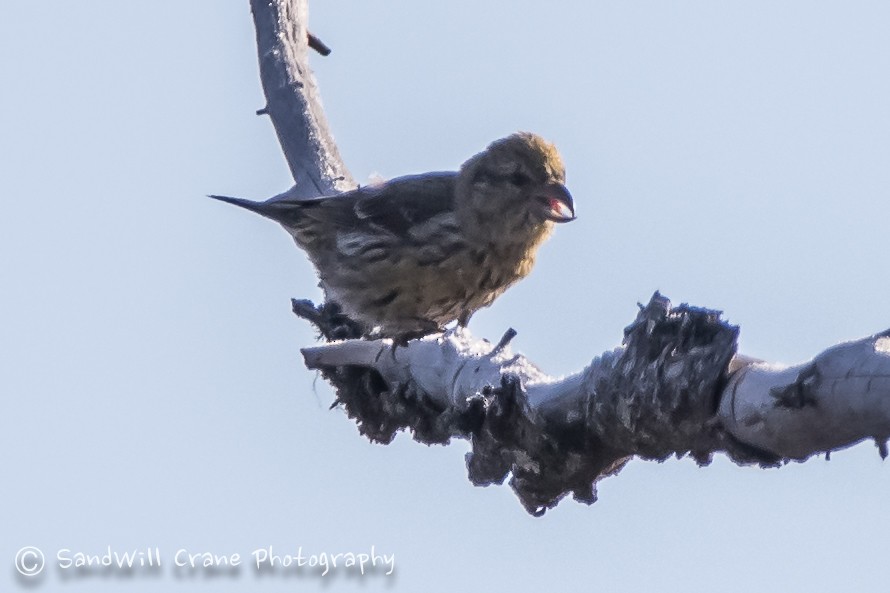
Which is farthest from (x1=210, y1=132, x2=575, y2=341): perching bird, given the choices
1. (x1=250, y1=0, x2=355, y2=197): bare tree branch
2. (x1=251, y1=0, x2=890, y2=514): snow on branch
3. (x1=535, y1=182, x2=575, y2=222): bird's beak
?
(x1=251, y1=0, x2=890, y2=514): snow on branch

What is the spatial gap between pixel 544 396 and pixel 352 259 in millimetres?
3193

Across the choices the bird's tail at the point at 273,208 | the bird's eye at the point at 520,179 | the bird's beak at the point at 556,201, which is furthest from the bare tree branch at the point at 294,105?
the bird's beak at the point at 556,201

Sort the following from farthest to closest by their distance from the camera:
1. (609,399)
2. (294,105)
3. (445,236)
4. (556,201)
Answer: (294,105), (445,236), (556,201), (609,399)

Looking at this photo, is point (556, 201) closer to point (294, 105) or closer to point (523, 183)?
point (523, 183)

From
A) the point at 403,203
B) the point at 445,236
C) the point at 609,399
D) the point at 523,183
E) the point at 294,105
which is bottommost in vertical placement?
the point at 609,399

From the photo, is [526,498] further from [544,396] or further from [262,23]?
[262,23]

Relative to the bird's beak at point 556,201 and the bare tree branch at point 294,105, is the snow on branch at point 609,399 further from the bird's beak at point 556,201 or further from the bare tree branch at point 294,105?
the bird's beak at point 556,201

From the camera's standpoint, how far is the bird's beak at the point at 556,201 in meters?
8.22

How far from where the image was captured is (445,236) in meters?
8.48

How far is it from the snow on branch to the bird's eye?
1.30 meters

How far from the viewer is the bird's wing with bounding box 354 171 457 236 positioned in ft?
28.6

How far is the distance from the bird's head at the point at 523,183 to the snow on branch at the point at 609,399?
45.2 inches

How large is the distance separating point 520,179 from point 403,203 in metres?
0.90

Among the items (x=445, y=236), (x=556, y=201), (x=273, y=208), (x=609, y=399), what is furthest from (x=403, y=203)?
(x=609, y=399)
